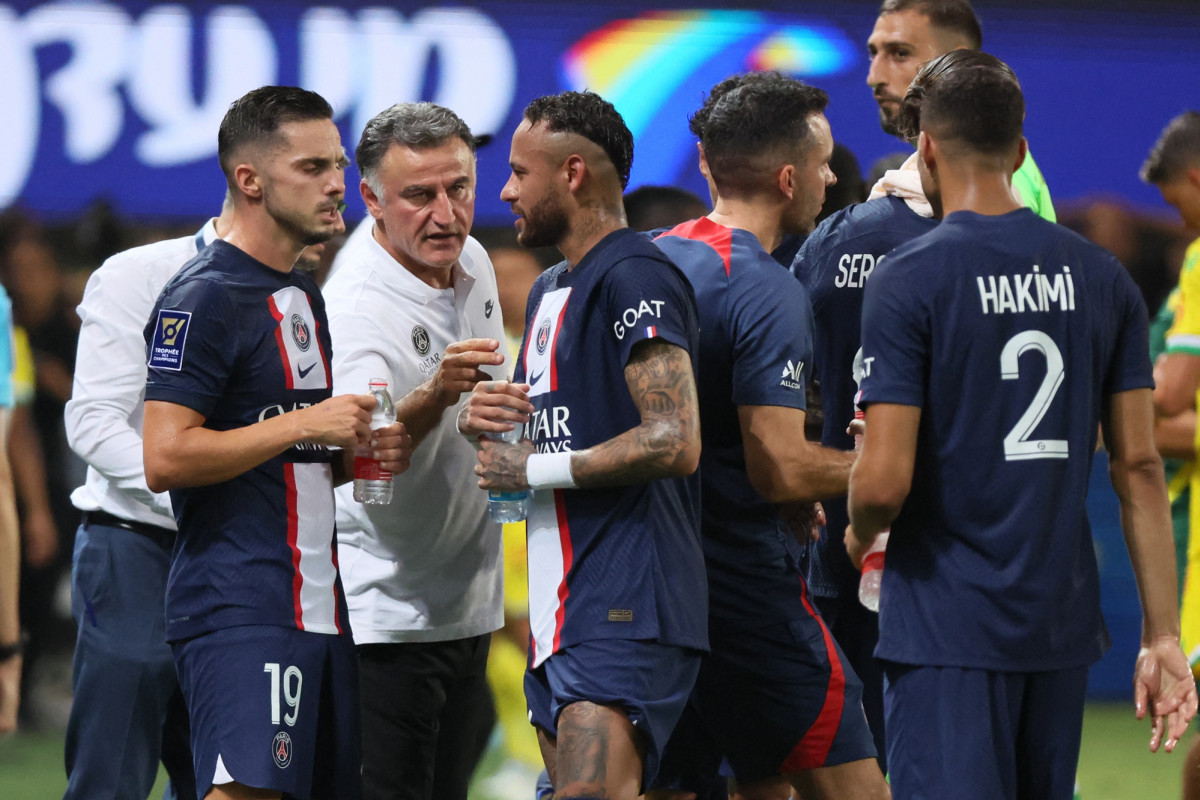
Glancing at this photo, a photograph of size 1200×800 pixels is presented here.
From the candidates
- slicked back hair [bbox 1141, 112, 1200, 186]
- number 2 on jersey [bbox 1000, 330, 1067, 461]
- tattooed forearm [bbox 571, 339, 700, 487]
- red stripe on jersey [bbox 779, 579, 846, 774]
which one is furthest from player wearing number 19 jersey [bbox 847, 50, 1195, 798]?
slicked back hair [bbox 1141, 112, 1200, 186]

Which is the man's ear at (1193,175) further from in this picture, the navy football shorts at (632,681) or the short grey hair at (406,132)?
the navy football shorts at (632,681)

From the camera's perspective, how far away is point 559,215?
3.12 metres

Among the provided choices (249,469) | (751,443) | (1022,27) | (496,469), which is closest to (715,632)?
(751,443)

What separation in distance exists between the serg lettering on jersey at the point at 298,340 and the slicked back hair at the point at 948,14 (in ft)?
7.63

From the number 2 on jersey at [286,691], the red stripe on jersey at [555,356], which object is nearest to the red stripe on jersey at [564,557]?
the red stripe on jersey at [555,356]

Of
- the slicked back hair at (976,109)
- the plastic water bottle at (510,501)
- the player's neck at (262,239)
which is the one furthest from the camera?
the player's neck at (262,239)

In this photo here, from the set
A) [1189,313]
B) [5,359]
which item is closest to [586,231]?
[5,359]

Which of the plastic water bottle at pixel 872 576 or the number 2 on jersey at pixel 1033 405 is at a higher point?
the number 2 on jersey at pixel 1033 405

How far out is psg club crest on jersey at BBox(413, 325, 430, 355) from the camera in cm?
381

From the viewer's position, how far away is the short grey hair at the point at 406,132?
3762mm

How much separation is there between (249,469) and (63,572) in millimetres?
3543

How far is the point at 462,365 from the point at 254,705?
36.7 inches

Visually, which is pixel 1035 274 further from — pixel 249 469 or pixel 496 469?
pixel 249 469

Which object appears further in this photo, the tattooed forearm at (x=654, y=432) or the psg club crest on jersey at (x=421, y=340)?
the psg club crest on jersey at (x=421, y=340)
